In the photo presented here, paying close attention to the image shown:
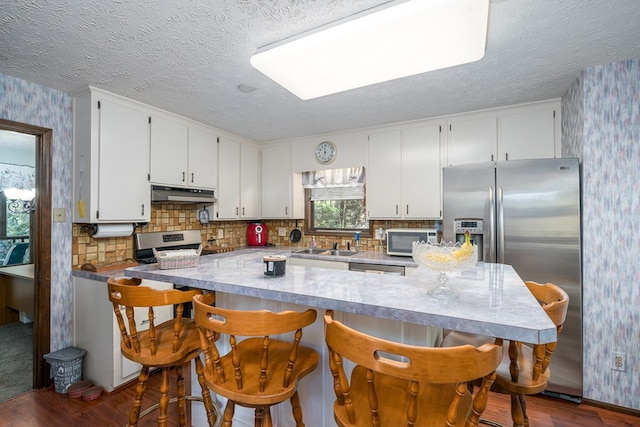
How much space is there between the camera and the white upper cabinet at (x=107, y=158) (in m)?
2.43

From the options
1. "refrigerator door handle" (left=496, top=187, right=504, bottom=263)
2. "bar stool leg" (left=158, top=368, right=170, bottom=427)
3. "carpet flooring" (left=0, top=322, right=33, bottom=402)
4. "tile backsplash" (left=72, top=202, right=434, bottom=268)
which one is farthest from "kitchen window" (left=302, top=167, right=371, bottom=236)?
"carpet flooring" (left=0, top=322, right=33, bottom=402)

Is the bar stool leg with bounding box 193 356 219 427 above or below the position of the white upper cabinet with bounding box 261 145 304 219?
below

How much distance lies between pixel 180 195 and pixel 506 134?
325 centimetres

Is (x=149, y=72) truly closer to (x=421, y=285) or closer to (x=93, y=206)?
(x=93, y=206)

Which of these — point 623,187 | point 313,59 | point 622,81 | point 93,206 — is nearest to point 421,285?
point 313,59

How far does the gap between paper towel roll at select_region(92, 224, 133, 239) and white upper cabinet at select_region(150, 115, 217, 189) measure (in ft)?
1.59

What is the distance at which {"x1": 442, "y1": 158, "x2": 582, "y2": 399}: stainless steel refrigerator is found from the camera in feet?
7.47

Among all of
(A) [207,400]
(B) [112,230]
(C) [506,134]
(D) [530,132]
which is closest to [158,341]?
(A) [207,400]

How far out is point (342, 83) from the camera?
182 centimetres

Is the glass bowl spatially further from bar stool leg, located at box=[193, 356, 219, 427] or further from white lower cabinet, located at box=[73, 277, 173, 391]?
white lower cabinet, located at box=[73, 277, 173, 391]

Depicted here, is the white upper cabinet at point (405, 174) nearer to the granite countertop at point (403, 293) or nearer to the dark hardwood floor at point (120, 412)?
the granite countertop at point (403, 293)

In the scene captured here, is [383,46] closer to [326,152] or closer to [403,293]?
[403,293]

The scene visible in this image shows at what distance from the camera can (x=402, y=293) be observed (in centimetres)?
120

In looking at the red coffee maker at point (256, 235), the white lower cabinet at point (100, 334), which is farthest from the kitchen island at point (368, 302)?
the red coffee maker at point (256, 235)
